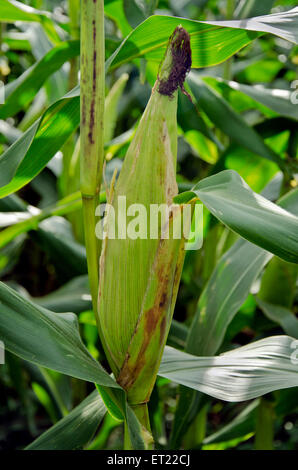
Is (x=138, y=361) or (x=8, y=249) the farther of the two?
(x=8, y=249)

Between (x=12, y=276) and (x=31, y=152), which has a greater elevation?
(x=31, y=152)

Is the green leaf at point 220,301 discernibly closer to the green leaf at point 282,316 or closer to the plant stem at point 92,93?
the green leaf at point 282,316

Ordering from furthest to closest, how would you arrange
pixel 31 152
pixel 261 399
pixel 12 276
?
pixel 12 276, pixel 261 399, pixel 31 152

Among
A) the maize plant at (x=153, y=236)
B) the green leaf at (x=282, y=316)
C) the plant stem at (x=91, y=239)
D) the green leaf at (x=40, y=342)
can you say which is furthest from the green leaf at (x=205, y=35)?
the green leaf at (x=282, y=316)

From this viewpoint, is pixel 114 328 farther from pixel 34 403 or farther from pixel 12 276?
pixel 12 276

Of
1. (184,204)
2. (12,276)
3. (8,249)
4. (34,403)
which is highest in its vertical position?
(184,204)

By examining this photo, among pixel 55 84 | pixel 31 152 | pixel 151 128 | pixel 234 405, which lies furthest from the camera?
pixel 234 405

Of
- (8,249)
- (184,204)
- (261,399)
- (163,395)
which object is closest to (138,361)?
(184,204)
